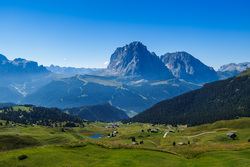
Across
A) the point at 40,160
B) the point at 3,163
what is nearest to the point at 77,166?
the point at 40,160

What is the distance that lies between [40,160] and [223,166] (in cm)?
3759

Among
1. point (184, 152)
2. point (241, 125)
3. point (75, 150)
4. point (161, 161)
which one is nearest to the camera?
point (161, 161)

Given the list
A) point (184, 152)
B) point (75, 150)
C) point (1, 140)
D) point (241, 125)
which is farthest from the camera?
point (241, 125)

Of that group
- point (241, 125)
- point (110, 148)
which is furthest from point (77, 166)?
point (241, 125)

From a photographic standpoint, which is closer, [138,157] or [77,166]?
[77,166]

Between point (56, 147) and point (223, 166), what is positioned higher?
point (56, 147)

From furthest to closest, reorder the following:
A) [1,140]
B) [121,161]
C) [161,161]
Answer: [1,140] → [161,161] → [121,161]

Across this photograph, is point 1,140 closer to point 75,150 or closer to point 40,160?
point 75,150

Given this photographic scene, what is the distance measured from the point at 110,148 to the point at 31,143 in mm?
35578

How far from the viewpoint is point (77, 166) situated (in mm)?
33938

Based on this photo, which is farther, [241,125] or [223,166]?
[241,125]

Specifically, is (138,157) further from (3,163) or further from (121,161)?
(3,163)

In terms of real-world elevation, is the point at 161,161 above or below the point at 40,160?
below

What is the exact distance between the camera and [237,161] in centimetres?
4081
